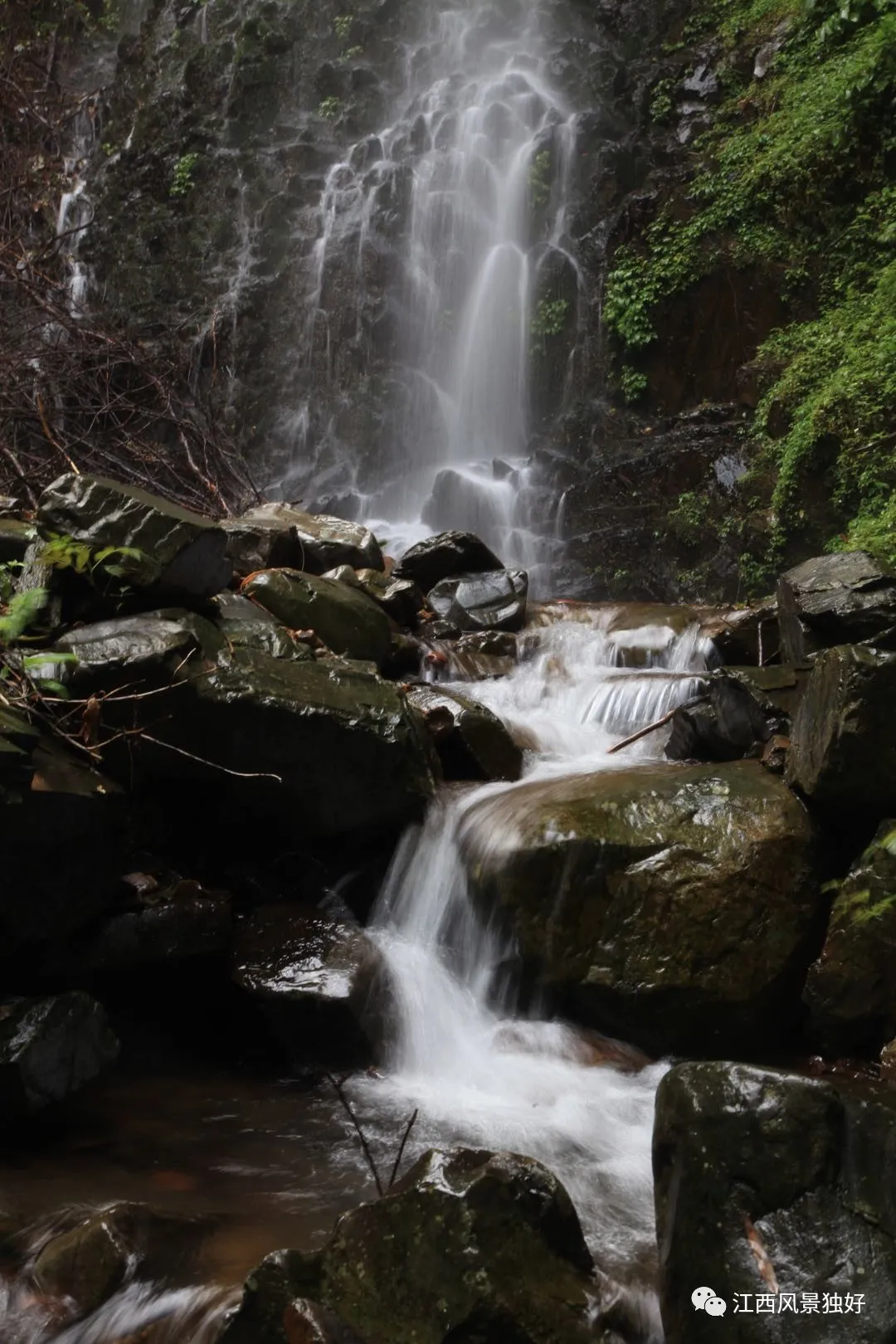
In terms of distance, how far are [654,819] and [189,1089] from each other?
7.93 feet

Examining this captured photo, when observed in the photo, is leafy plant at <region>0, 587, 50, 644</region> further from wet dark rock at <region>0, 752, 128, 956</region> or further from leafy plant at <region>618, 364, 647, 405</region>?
leafy plant at <region>618, 364, 647, 405</region>

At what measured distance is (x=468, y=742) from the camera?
586cm

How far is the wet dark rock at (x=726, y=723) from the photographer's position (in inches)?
213

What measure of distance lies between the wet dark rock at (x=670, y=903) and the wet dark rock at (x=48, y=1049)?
1.89 metres

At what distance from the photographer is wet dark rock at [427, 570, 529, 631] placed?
842 centimetres

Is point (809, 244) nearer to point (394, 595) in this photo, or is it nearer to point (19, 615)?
point (394, 595)

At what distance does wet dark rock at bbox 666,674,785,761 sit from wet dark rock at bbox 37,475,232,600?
2.98 meters

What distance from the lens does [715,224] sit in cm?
1169

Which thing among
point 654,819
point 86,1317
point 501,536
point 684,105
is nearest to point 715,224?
point 684,105

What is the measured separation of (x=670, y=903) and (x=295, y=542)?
459cm

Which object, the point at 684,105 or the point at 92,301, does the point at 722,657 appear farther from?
the point at 92,301

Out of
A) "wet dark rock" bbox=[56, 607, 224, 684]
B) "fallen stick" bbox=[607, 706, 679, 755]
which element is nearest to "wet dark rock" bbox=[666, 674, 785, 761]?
"fallen stick" bbox=[607, 706, 679, 755]

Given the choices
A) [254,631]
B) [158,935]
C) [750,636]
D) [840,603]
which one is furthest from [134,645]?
[750,636]

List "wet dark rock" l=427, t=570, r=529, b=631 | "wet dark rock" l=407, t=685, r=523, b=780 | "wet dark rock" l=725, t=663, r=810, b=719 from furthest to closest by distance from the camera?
"wet dark rock" l=427, t=570, r=529, b=631
"wet dark rock" l=407, t=685, r=523, b=780
"wet dark rock" l=725, t=663, r=810, b=719
